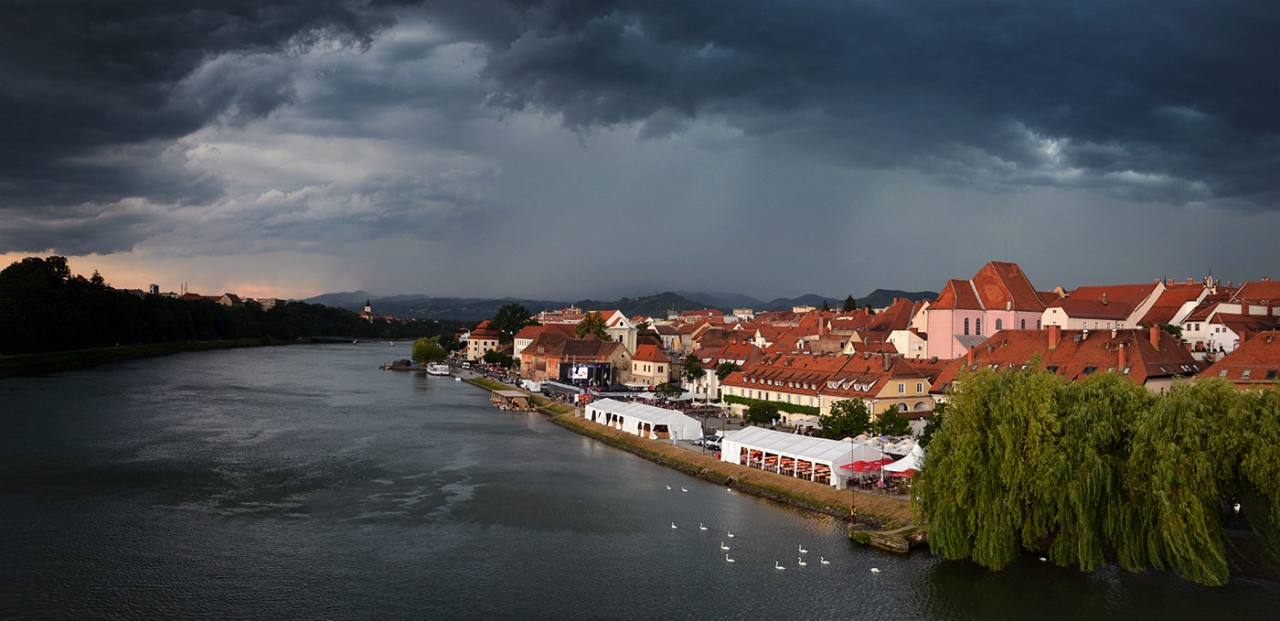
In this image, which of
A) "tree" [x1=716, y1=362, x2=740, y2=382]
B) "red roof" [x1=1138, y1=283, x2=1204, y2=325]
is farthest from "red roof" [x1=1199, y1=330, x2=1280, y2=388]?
"tree" [x1=716, y1=362, x2=740, y2=382]

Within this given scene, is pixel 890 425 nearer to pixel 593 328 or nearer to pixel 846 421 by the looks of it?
pixel 846 421

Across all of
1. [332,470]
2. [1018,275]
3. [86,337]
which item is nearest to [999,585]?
[332,470]

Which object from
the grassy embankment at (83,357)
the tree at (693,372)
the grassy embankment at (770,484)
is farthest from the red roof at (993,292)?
the grassy embankment at (83,357)

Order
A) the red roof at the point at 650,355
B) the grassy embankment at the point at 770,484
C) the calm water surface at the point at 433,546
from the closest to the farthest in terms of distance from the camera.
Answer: the calm water surface at the point at 433,546 → the grassy embankment at the point at 770,484 → the red roof at the point at 650,355

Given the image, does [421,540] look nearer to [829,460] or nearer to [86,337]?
[829,460]

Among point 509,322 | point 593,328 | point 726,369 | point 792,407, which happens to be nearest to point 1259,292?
point 726,369

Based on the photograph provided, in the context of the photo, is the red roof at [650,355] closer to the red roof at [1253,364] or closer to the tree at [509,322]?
the tree at [509,322]

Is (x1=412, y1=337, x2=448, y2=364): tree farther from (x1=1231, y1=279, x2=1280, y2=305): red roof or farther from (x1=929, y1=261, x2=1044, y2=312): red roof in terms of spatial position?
(x1=1231, y1=279, x2=1280, y2=305): red roof
